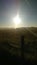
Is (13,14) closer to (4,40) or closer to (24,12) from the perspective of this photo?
(24,12)

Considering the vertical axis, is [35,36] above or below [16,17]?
below

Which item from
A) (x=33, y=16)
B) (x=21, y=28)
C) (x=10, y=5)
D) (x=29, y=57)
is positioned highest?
(x=10, y=5)

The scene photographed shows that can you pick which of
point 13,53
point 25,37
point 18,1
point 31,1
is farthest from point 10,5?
point 13,53

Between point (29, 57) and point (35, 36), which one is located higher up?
point (35, 36)

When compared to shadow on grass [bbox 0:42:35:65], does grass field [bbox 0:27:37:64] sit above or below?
above

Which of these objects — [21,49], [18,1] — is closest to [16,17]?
[18,1]

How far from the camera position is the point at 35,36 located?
2686 millimetres

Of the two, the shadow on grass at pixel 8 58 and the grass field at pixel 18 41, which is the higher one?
the grass field at pixel 18 41

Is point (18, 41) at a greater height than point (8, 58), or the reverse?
point (18, 41)

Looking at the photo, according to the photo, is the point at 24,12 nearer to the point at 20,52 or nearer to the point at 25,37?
the point at 25,37


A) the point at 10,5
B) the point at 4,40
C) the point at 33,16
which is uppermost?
the point at 10,5

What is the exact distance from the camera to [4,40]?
105 inches

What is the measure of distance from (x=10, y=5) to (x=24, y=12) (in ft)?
0.75

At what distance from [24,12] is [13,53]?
2.01ft
